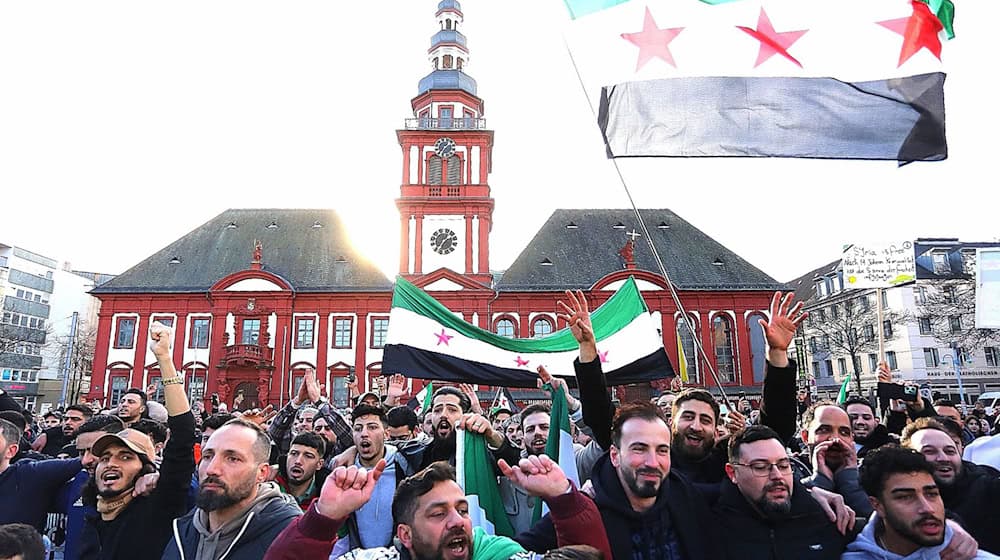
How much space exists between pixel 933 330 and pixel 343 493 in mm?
52663

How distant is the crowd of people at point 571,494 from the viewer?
2.89m

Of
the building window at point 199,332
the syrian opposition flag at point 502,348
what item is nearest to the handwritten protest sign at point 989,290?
the syrian opposition flag at point 502,348

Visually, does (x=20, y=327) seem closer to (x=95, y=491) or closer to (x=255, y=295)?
(x=255, y=295)

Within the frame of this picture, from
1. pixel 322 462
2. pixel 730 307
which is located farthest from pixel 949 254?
pixel 322 462

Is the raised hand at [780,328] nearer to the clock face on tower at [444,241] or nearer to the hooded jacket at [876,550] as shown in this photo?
the hooded jacket at [876,550]

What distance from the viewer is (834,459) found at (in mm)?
4156

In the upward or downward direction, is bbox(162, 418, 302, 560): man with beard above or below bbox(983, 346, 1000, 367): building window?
below

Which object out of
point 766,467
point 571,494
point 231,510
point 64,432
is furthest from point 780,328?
point 64,432

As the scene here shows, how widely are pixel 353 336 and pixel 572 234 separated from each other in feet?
52.2

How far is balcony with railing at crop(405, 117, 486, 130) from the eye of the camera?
3764 centimetres

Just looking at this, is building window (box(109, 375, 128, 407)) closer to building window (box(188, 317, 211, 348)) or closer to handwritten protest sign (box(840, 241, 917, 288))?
building window (box(188, 317, 211, 348))

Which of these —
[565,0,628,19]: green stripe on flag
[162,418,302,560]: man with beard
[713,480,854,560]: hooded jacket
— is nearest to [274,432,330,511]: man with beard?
[162,418,302,560]: man with beard

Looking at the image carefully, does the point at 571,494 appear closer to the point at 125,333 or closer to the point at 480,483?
the point at 480,483

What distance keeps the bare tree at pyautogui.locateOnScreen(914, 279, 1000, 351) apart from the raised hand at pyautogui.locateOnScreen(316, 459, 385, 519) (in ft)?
160
